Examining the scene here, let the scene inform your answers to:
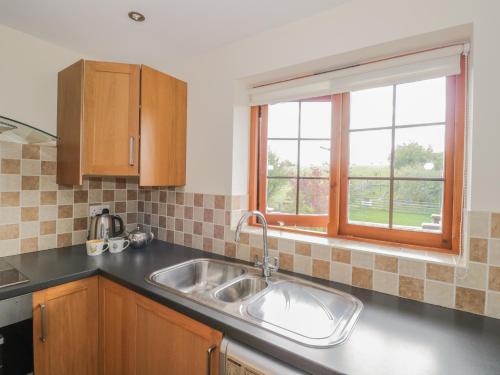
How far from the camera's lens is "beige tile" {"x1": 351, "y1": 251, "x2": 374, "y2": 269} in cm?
122

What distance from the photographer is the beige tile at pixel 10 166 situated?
1.50 metres

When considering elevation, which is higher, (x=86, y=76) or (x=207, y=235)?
(x=86, y=76)

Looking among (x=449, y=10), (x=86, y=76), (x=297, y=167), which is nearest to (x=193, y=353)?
(x=297, y=167)

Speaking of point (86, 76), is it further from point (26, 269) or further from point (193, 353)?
point (193, 353)

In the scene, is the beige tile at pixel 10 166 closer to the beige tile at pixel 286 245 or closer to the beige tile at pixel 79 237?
the beige tile at pixel 79 237

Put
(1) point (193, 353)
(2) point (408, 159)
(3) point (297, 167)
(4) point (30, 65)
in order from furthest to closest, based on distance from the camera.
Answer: (3) point (297, 167), (4) point (30, 65), (2) point (408, 159), (1) point (193, 353)

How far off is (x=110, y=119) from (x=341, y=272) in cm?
153

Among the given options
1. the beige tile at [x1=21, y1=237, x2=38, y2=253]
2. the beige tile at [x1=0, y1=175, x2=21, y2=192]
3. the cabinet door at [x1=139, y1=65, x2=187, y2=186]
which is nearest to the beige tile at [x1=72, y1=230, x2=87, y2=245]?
the beige tile at [x1=21, y1=237, x2=38, y2=253]

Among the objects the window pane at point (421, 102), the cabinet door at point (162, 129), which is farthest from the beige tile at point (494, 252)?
the cabinet door at point (162, 129)

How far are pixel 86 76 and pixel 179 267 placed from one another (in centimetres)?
121

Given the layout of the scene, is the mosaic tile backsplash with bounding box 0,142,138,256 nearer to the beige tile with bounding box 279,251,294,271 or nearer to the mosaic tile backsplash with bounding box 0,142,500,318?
the mosaic tile backsplash with bounding box 0,142,500,318

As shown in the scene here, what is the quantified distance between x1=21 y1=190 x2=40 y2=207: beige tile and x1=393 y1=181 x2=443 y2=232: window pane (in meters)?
2.09

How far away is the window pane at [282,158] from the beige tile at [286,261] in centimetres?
54

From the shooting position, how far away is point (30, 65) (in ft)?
5.25
